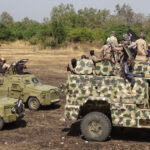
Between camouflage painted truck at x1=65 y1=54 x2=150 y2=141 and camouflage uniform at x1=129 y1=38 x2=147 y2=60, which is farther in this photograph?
camouflage uniform at x1=129 y1=38 x2=147 y2=60

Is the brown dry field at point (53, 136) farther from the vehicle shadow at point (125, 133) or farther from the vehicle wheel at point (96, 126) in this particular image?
the vehicle wheel at point (96, 126)

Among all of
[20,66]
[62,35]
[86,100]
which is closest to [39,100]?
[20,66]

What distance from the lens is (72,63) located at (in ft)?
34.6

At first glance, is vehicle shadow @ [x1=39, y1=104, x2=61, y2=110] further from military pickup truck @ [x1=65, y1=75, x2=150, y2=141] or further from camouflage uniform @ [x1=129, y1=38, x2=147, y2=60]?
military pickup truck @ [x1=65, y1=75, x2=150, y2=141]

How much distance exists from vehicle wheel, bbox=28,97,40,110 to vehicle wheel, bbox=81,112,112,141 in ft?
17.0

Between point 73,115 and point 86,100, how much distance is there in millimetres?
526

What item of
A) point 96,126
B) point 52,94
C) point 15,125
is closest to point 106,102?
point 96,126

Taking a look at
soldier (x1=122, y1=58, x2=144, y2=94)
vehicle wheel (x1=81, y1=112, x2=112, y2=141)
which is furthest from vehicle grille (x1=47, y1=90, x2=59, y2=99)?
soldier (x1=122, y1=58, x2=144, y2=94)

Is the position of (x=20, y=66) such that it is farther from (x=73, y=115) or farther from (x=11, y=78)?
(x=73, y=115)

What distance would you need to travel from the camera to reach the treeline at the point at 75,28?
142 feet

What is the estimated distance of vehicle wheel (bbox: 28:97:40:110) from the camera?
14.3m

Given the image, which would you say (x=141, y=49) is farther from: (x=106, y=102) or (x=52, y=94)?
(x=52, y=94)

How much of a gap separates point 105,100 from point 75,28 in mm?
48176

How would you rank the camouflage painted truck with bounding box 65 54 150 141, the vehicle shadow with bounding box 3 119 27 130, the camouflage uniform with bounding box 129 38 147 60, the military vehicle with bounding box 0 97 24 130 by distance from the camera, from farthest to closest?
the vehicle shadow with bounding box 3 119 27 130, the camouflage uniform with bounding box 129 38 147 60, the military vehicle with bounding box 0 97 24 130, the camouflage painted truck with bounding box 65 54 150 141
